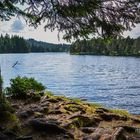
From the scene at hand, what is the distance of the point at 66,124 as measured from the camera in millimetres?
13641

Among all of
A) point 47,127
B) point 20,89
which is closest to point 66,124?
point 47,127

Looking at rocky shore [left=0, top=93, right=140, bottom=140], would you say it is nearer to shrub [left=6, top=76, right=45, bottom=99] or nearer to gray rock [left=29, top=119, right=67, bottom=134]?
gray rock [left=29, top=119, right=67, bottom=134]

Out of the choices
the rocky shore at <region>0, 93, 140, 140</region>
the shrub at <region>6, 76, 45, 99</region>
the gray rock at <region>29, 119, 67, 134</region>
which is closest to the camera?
the rocky shore at <region>0, 93, 140, 140</region>

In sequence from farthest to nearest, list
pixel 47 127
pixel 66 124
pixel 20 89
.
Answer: pixel 20 89
pixel 66 124
pixel 47 127

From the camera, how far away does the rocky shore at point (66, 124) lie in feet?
41.1

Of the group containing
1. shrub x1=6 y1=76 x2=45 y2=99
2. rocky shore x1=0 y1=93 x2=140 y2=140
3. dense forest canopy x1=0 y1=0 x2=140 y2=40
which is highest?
dense forest canopy x1=0 y1=0 x2=140 y2=40

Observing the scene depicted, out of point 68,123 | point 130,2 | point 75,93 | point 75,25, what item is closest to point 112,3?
point 130,2

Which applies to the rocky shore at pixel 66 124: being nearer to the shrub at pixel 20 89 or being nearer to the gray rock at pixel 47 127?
the gray rock at pixel 47 127

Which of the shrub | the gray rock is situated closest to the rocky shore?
the gray rock

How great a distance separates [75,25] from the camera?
1443 cm

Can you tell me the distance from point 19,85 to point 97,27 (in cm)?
701

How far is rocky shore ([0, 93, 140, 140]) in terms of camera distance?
41.1ft

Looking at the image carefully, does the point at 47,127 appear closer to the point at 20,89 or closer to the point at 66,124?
the point at 66,124

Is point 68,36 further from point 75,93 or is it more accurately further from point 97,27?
point 75,93
